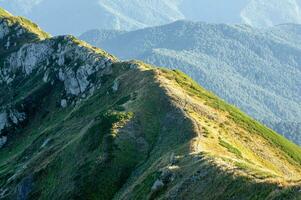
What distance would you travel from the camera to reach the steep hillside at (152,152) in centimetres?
6244

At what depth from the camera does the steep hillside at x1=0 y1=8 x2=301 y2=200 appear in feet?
205

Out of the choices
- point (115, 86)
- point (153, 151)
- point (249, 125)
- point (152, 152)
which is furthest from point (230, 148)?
point (115, 86)

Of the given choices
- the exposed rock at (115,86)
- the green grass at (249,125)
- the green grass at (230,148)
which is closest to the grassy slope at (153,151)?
the green grass at (230,148)

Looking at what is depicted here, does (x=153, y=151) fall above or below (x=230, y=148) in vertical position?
above

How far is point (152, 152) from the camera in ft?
299

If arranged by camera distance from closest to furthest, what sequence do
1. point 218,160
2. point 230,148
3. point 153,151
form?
point 218,160
point 230,148
point 153,151

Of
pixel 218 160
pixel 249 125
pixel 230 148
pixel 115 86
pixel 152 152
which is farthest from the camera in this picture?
pixel 115 86

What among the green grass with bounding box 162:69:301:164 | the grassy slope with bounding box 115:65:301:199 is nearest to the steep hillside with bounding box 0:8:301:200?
the grassy slope with bounding box 115:65:301:199

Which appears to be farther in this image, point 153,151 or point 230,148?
point 153,151

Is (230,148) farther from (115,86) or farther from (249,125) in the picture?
(115,86)

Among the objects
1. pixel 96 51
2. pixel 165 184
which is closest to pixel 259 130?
pixel 165 184

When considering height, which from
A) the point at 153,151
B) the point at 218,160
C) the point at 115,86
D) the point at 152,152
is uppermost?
the point at 115,86

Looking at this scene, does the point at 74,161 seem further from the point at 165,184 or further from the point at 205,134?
the point at 165,184

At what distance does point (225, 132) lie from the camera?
101m
